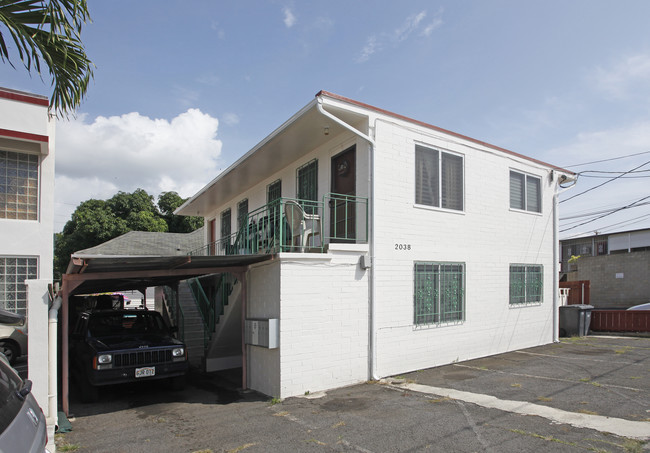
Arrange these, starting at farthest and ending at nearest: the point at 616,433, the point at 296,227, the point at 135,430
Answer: the point at 296,227 → the point at 135,430 → the point at 616,433

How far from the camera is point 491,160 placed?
11172 millimetres

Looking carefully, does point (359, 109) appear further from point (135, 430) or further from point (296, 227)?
point (135, 430)

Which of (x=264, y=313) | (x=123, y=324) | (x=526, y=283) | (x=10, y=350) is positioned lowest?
(x=10, y=350)

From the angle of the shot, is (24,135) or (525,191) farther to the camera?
(525,191)

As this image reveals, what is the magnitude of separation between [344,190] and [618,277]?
20.8 m

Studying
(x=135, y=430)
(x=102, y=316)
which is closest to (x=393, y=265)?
(x=135, y=430)

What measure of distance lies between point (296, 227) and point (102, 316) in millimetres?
4505

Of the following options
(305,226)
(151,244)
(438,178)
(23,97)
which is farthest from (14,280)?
(151,244)

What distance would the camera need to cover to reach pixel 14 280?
31.8 ft

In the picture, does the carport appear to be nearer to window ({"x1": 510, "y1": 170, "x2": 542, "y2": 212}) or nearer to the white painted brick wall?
the white painted brick wall

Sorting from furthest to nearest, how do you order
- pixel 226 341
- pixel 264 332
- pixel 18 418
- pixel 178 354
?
1. pixel 226 341
2. pixel 178 354
3. pixel 264 332
4. pixel 18 418

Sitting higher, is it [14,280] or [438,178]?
[438,178]

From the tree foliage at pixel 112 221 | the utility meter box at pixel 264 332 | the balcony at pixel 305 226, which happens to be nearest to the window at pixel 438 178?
the balcony at pixel 305 226

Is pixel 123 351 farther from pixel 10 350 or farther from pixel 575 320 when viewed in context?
pixel 575 320
